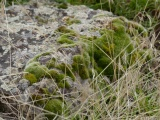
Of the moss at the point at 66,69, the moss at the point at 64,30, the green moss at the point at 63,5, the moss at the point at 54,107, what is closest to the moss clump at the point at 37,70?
the moss at the point at 66,69

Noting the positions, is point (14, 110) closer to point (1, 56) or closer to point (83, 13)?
point (1, 56)

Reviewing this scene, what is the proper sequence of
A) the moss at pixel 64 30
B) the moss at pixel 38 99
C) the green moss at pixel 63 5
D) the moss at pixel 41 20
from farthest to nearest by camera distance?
the green moss at pixel 63 5 → the moss at pixel 41 20 → the moss at pixel 64 30 → the moss at pixel 38 99

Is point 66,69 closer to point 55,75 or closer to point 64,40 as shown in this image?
point 55,75

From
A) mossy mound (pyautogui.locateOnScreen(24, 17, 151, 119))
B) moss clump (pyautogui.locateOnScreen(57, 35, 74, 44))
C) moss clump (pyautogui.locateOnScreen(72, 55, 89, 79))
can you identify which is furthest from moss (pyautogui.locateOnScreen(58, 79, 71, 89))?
moss clump (pyautogui.locateOnScreen(57, 35, 74, 44))

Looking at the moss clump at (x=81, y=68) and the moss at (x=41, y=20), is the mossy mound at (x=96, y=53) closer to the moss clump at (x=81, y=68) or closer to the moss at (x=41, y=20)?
the moss clump at (x=81, y=68)

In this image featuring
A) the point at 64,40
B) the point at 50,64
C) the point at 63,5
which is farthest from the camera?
the point at 63,5

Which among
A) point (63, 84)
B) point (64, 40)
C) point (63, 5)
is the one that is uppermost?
point (63, 5)

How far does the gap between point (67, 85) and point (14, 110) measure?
0.48 metres

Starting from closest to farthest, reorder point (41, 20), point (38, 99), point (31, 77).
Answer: point (38, 99) → point (31, 77) → point (41, 20)

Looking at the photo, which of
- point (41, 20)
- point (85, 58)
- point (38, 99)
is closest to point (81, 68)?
point (85, 58)

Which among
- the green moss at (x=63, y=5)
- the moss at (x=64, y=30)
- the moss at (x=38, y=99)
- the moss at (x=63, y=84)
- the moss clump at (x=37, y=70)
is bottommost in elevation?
the moss at (x=38, y=99)

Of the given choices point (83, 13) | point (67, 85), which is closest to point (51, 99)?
point (67, 85)

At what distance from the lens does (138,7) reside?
4.79 metres

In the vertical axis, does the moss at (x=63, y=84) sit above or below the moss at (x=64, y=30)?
below
